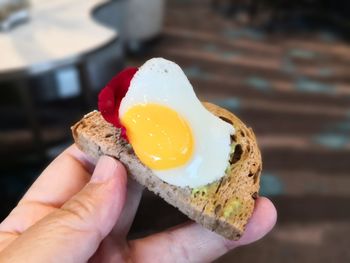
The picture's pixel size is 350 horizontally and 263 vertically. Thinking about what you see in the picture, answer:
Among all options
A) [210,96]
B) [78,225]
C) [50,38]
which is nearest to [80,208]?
[78,225]

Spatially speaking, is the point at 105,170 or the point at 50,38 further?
the point at 50,38

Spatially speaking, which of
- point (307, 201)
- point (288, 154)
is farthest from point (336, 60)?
point (307, 201)

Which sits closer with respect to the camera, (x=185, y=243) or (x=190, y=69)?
(x=185, y=243)

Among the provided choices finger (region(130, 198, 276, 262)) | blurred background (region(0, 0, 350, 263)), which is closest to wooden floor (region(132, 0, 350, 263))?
blurred background (region(0, 0, 350, 263))

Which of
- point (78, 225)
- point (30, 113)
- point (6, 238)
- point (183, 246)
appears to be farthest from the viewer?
point (30, 113)

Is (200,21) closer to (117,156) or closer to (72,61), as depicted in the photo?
(72,61)

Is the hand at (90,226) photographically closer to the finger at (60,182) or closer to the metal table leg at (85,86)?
the finger at (60,182)

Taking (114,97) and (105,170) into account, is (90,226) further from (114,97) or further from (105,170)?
(114,97)
